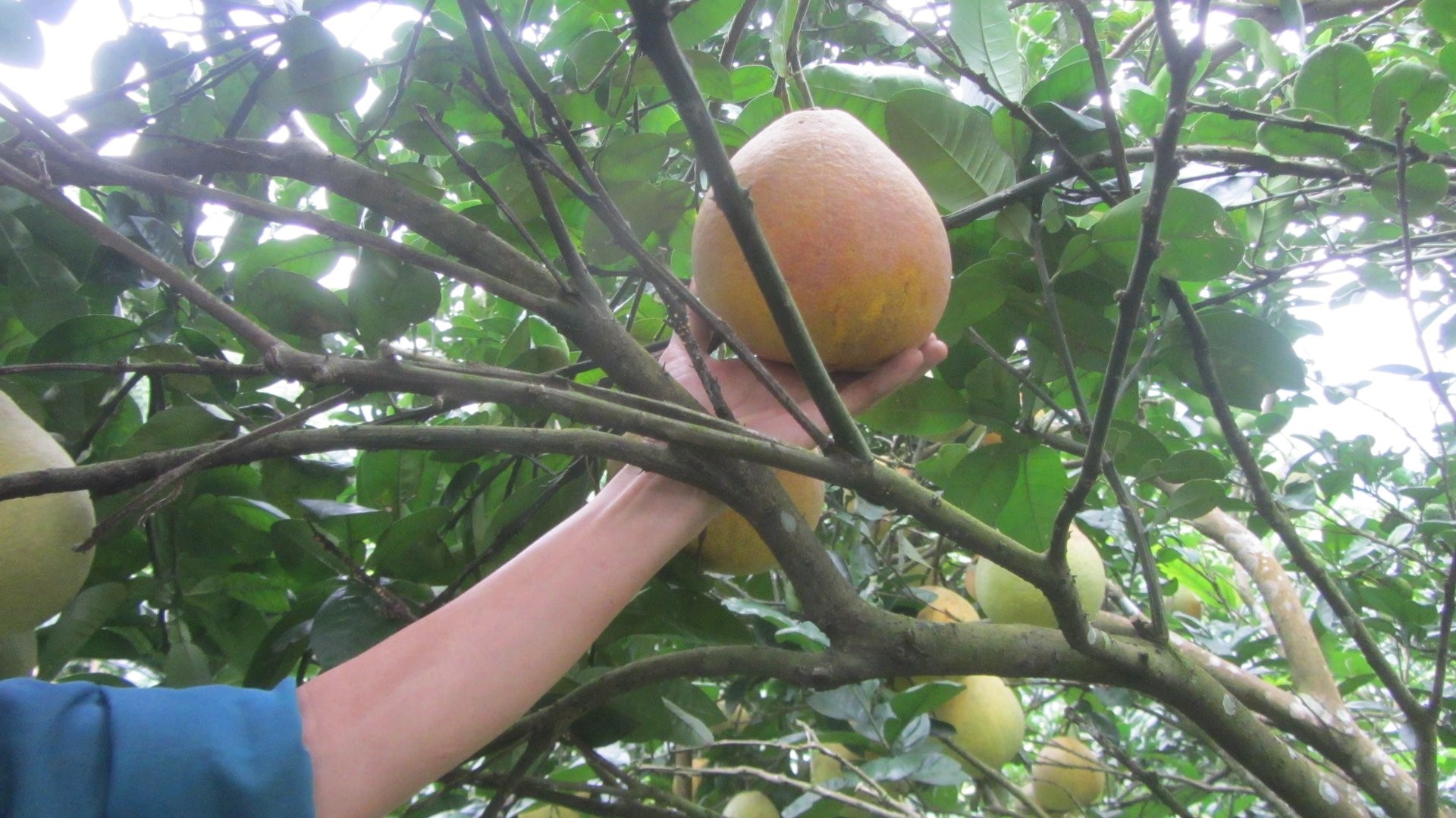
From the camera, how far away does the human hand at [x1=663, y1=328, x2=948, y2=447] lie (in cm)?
77

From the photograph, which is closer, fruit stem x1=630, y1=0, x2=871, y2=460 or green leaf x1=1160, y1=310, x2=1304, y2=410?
fruit stem x1=630, y1=0, x2=871, y2=460

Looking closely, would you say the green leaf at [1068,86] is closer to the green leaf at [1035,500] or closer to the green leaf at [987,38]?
the green leaf at [987,38]

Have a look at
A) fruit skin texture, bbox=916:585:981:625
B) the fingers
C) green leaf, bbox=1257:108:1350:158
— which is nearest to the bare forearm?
the fingers

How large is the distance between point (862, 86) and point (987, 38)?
0.15 m

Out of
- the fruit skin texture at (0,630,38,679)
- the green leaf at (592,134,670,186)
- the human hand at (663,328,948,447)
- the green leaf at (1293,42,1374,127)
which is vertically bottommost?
the fruit skin texture at (0,630,38,679)

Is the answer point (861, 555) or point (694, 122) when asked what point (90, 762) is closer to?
point (694, 122)

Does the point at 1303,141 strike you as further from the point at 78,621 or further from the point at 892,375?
the point at 78,621

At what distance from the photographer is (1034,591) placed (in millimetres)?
1364

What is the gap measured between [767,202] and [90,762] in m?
0.58

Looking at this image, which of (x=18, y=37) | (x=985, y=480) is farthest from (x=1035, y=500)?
(x=18, y=37)

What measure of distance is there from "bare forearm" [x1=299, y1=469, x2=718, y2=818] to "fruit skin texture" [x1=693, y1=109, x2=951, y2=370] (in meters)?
0.16

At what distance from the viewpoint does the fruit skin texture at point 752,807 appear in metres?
1.42

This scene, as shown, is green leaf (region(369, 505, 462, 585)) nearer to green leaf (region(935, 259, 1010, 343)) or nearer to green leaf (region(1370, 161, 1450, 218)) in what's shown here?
green leaf (region(935, 259, 1010, 343))

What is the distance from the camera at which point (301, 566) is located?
3.06 ft
